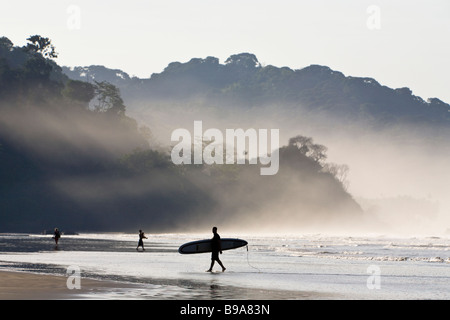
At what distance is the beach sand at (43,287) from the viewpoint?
21167mm

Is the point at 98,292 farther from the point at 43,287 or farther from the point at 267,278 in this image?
the point at 267,278

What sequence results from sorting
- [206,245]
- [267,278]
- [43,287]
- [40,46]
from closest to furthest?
[43,287] → [267,278] → [206,245] → [40,46]

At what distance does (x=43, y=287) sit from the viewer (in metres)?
23.8

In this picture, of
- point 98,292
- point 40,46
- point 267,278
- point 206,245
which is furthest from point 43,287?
point 40,46

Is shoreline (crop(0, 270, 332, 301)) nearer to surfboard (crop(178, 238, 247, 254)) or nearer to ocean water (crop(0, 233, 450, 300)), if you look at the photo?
ocean water (crop(0, 233, 450, 300))

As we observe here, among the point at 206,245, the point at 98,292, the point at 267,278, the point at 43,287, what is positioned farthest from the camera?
the point at 206,245

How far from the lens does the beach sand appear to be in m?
21.2

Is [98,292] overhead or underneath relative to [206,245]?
underneath

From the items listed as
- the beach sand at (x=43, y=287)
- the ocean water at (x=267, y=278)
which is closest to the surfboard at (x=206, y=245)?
the ocean water at (x=267, y=278)

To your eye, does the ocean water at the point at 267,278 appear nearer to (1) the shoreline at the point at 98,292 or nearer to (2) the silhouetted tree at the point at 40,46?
(1) the shoreline at the point at 98,292

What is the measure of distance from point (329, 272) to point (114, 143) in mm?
147934

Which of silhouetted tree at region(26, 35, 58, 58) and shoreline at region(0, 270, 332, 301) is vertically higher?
silhouetted tree at region(26, 35, 58, 58)

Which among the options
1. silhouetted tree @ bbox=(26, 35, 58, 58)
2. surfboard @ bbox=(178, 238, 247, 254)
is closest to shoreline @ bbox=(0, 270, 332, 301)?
surfboard @ bbox=(178, 238, 247, 254)
